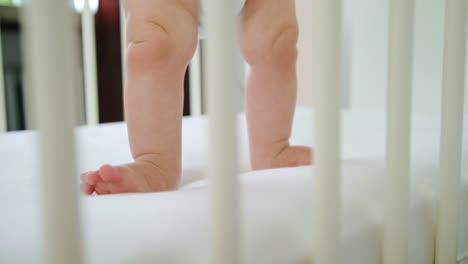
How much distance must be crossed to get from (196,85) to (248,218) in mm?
1024

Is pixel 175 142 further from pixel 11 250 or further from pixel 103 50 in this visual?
pixel 103 50

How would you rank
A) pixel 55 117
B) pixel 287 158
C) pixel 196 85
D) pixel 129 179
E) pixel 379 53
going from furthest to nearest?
pixel 196 85
pixel 379 53
pixel 287 158
pixel 129 179
pixel 55 117

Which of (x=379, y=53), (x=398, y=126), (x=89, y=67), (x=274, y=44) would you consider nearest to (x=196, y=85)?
(x=89, y=67)

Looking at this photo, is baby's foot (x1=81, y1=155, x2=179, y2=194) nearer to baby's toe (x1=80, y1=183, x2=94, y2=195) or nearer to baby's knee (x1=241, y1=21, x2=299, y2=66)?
baby's toe (x1=80, y1=183, x2=94, y2=195)

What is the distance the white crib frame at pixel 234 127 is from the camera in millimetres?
182

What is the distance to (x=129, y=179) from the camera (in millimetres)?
411

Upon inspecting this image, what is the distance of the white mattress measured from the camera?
0.29 metres

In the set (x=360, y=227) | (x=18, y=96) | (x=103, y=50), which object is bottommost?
(x=360, y=227)

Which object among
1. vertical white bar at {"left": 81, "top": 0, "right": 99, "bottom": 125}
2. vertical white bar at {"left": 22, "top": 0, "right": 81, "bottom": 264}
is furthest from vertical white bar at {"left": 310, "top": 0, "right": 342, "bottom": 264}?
vertical white bar at {"left": 81, "top": 0, "right": 99, "bottom": 125}

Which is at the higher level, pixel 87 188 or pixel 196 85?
pixel 196 85

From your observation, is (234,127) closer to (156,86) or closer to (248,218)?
(248,218)

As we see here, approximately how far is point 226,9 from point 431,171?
0.35 meters

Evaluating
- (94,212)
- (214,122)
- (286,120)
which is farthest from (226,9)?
(286,120)

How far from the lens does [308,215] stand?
0.36m
